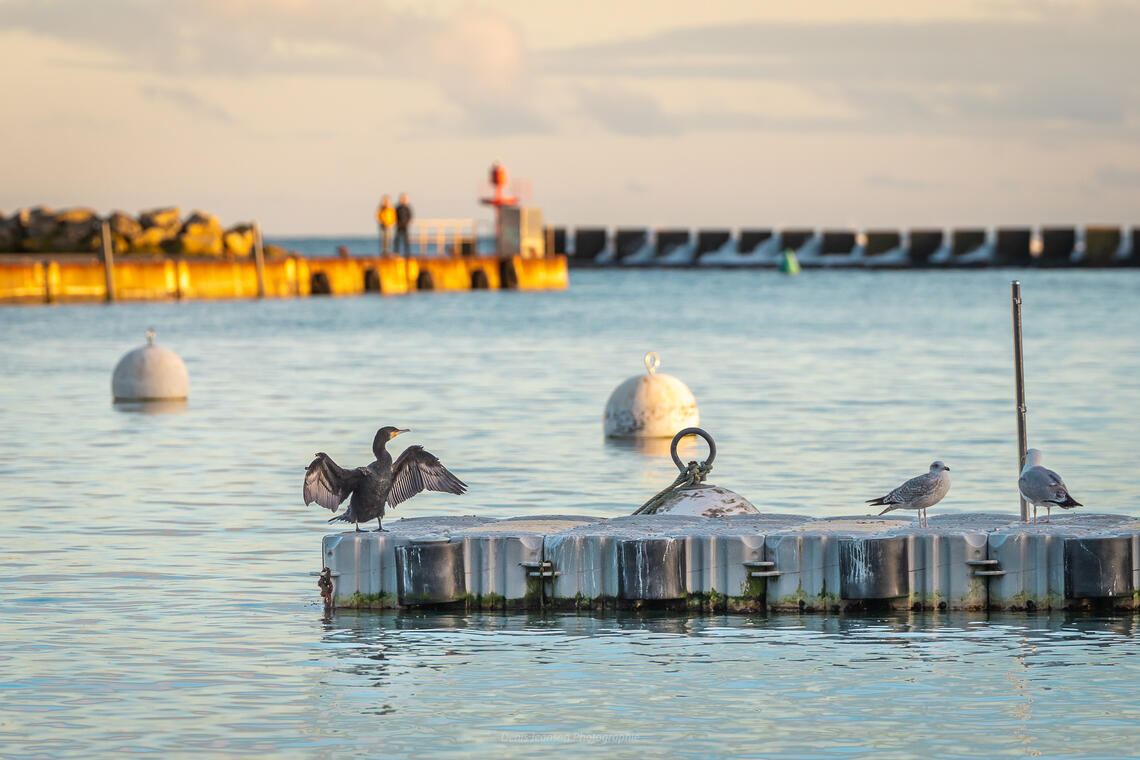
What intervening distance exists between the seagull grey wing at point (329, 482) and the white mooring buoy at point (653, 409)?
12.0 m

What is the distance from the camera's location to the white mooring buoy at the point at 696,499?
47.6ft

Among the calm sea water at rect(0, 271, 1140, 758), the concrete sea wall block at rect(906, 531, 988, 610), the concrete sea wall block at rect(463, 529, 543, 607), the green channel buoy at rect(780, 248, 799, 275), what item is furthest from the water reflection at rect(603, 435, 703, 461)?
the green channel buoy at rect(780, 248, 799, 275)

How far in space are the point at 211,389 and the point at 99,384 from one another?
2369 mm

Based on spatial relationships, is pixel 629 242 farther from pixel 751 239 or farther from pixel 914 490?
pixel 914 490

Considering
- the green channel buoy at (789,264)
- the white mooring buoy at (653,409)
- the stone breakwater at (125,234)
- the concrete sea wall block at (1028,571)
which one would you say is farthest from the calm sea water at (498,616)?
the green channel buoy at (789,264)

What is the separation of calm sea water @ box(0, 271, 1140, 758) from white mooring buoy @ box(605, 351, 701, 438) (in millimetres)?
431

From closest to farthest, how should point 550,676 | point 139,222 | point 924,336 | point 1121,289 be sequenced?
1. point 550,676
2. point 924,336
3. point 139,222
4. point 1121,289

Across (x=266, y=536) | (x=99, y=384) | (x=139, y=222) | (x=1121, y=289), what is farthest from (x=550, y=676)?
(x=1121, y=289)

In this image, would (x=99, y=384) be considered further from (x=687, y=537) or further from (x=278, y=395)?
(x=687, y=537)

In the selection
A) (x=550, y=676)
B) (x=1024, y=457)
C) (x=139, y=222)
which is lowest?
(x=550, y=676)

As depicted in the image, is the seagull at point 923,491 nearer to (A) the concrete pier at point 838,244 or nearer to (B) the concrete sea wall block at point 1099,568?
(B) the concrete sea wall block at point 1099,568

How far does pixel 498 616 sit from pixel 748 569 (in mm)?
1653

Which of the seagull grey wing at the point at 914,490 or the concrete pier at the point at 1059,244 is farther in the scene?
the concrete pier at the point at 1059,244

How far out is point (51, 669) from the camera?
11648 mm
